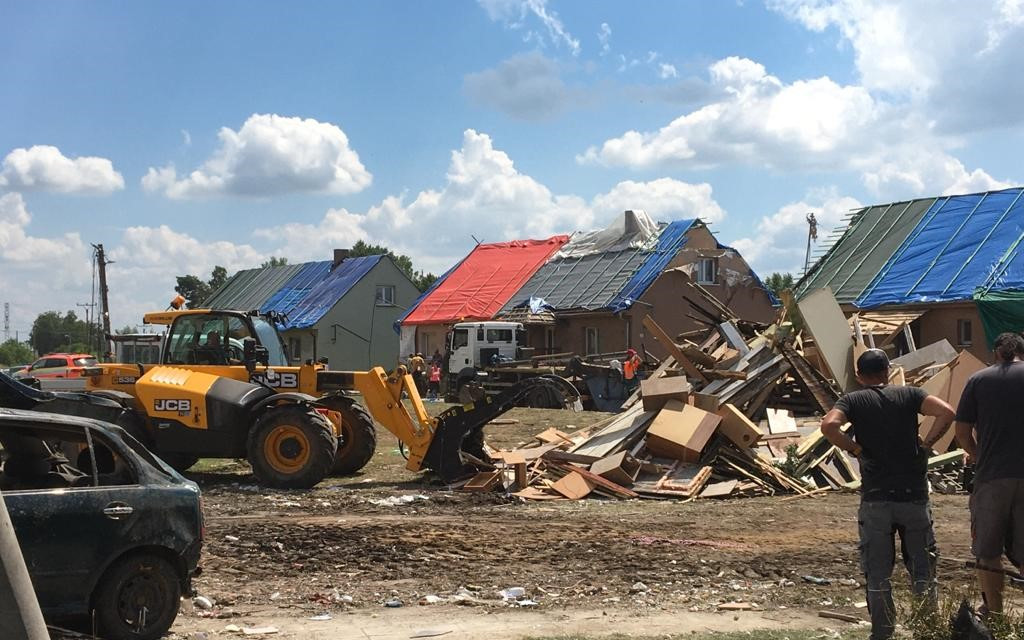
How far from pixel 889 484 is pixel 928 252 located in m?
26.3

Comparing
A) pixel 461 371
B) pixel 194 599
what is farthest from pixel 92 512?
pixel 461 371

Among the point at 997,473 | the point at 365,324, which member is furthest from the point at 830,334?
the point at 365,324

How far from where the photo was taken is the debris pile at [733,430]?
1363 centimetres

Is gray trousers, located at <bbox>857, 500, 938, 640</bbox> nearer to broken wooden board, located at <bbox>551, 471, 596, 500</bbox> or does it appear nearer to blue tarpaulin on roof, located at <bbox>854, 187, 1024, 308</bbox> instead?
broken wooden board, located at <bbox>551, 471, 596, 500</bbox>

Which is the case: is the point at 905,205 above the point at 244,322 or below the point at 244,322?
above

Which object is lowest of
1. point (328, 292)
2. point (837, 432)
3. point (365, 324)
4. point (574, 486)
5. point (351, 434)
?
point (574, 486)

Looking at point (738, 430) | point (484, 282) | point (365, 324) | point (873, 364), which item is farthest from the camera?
point (365, 324)

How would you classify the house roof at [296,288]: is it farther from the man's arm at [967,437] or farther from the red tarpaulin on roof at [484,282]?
the man's arm at [967,437]

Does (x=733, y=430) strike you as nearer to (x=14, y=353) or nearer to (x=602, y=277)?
(x=602, y=277)

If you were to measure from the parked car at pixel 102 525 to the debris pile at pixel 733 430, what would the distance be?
6.75 meters

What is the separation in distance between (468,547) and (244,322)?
629 cm

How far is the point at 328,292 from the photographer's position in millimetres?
53562

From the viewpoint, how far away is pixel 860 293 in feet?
99.6

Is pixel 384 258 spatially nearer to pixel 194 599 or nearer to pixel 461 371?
pixel 461 371
